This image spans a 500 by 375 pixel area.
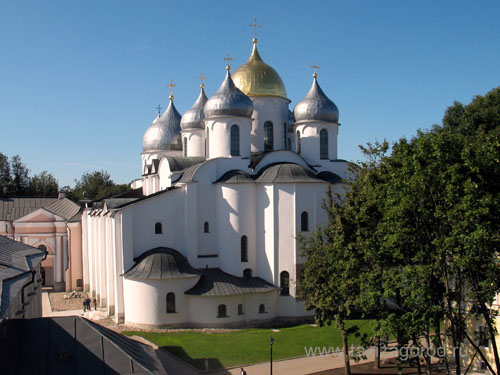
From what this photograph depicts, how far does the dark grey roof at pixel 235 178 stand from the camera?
2639 centimetres

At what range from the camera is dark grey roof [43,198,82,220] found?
126 feet

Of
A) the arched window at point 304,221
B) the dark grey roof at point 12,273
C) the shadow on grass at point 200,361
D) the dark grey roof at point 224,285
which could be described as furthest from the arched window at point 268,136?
the dark grey roof at point 12,273

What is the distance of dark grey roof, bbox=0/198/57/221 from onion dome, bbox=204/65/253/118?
20930 mm

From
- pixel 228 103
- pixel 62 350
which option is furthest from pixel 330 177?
pixel 62 350

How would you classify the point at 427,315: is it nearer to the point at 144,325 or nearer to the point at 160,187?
the point at 144,325

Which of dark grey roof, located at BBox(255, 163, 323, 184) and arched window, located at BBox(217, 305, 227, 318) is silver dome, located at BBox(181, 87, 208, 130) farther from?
arched window, located at BBox(217, 305, 227, 318)

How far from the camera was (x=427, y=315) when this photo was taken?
484 inches

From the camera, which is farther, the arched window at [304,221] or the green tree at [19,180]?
the green tree at [19,180]

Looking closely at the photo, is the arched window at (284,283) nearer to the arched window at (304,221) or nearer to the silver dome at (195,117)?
the arched window at (304,221)

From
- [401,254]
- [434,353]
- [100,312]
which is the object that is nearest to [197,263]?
[100,312]

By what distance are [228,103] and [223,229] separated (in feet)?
23.7

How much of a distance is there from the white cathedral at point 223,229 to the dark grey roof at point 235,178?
0.18 feet

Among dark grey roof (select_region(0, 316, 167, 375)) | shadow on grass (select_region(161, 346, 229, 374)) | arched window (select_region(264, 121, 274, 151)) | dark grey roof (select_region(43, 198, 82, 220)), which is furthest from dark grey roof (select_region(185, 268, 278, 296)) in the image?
dark grey roof (select_region(43, 198, 82, 220))

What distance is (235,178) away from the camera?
26.5m
